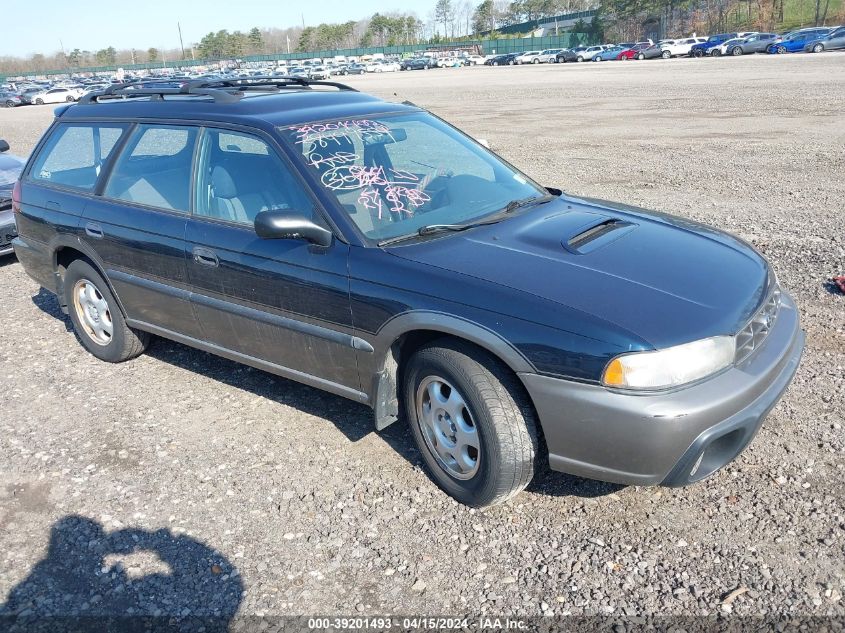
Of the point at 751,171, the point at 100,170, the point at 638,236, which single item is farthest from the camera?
the point at 751,171

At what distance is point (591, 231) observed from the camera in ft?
12.1

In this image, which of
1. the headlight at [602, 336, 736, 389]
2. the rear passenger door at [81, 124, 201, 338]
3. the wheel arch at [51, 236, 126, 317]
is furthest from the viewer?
the wheel arch at [51, 236, 126, 317]

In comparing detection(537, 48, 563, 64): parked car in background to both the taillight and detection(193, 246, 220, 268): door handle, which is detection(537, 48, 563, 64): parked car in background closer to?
the taillight

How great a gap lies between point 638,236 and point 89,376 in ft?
12.5

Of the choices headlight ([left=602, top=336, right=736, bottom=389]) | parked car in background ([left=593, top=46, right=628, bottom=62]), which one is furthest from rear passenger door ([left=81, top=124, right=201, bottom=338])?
parked car in background ([left=593, top=46, right=628, bottom=62])

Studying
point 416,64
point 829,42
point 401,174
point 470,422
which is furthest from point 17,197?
point 416,64

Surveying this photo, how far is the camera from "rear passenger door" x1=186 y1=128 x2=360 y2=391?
3.61 meters

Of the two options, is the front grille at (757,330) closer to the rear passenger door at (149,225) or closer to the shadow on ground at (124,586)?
the shadow on ground at (124,586)

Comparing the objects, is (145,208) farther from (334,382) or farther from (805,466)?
(805,466)

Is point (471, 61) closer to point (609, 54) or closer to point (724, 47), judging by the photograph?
point (609, 54)

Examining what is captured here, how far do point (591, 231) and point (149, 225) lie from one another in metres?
2.58

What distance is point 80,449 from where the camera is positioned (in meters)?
4.14

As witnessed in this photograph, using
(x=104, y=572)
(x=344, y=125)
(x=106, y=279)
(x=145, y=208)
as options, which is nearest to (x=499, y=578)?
(x=104, y=572)

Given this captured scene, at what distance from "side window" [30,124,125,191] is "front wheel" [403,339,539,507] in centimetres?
283
